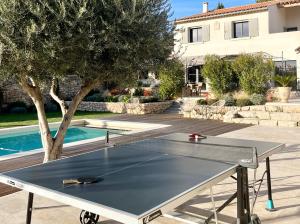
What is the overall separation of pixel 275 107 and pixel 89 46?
1433 centimetres

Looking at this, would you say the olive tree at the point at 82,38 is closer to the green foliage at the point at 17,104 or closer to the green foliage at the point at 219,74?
the green foliage at the point at 219,74

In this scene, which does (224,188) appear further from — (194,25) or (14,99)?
(194,25)

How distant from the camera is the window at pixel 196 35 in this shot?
3278 centimetres

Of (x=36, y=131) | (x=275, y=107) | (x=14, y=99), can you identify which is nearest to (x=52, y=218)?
(x=36, y=131)

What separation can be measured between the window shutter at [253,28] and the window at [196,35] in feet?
15.8

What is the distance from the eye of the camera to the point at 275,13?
2958cm

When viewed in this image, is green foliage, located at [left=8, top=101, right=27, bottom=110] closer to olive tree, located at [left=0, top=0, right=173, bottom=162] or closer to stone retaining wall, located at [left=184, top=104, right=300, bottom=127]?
stone retaining wall, located at [left=184, top=104, right=300, bottom=127]

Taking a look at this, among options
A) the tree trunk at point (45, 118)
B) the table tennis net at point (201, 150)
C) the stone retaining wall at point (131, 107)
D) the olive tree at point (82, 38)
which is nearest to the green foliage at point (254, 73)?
the stone retaining wall at point (131, 107)

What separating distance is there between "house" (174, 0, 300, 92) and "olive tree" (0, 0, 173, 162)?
69.0ft

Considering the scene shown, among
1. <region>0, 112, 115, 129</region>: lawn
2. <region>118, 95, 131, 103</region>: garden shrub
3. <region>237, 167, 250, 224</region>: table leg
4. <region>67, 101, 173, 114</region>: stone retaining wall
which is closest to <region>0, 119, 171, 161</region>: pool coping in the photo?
<region>0, 112, 115, 129</region>: lawn

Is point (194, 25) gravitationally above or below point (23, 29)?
above

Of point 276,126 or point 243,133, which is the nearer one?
point 243,133

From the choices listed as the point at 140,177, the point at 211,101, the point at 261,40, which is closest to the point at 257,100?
the point at 211,101

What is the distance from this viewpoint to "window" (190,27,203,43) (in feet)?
108
